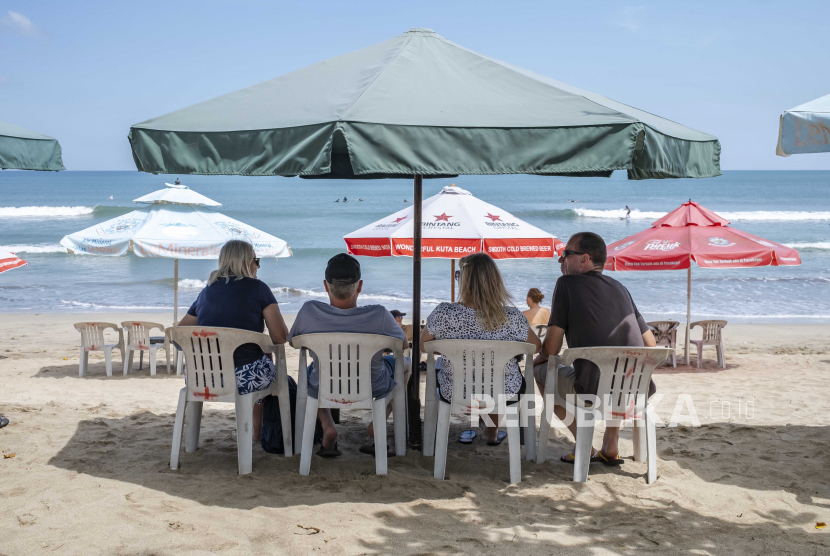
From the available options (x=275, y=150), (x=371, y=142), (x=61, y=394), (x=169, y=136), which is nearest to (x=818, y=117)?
(x=371, y=142)

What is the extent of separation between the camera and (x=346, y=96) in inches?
127

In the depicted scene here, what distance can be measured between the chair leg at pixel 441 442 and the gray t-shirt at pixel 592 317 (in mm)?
765

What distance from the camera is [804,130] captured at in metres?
3.32

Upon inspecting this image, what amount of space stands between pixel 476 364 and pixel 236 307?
1387 mm

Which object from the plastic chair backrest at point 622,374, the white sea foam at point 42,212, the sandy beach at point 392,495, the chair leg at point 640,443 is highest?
the white sea foam at point 42,212

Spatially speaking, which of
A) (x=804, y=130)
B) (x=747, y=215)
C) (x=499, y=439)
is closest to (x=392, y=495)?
(x=499, y=439)

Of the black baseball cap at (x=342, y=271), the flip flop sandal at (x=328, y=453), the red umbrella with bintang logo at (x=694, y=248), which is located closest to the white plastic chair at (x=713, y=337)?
the red umbrella with bintang logo at (x=694, y=248)

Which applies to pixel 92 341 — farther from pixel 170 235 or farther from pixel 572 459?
pixel 572 459

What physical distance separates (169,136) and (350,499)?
1.93m

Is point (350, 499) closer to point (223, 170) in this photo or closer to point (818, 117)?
point (223, 170)

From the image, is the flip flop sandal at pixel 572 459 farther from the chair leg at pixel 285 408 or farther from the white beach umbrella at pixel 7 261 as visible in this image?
the white beach umbrella at pixel 7 261

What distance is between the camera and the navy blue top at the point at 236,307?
3.81 m

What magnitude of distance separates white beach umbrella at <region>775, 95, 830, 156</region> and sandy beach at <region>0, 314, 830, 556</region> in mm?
1761

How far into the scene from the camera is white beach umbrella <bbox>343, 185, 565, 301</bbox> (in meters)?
6.20
